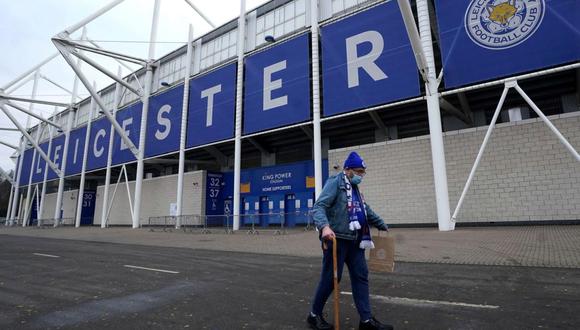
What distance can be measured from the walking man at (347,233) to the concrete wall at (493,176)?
15483 mm

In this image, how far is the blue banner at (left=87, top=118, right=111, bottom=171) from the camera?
37.0 meters

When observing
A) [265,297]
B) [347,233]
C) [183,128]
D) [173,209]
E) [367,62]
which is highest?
[367,62]

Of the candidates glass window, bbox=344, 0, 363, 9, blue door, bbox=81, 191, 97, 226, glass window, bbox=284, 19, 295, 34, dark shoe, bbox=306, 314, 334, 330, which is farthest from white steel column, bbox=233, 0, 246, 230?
blue door, bbox=81, 191, 97, 226

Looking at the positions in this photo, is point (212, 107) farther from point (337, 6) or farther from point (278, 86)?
point (337, 6)

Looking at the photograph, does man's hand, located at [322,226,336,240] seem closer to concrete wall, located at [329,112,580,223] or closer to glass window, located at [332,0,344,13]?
concrete wall, located at [329,112,580,223]

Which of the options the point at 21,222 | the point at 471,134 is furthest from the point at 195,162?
the point at 21,222

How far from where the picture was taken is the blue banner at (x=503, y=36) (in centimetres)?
1347

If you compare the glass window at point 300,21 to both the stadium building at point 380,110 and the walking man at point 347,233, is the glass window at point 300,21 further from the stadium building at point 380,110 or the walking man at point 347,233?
the walking man at point 347,233

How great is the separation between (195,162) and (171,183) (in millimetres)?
2950

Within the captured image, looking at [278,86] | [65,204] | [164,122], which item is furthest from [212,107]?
[65,204]

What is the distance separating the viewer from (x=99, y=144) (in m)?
38.0

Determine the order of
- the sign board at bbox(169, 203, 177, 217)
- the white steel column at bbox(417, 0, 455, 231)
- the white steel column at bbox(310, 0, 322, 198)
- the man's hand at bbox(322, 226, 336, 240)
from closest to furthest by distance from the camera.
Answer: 1. the man's hand at bbox(322, 226, 336, 240)
2. the white steel column at bbox(417, 0, 455, 231)
3. the white steel column at bbox(310, 0, 322, 198)
4. the sign board at bbox(169, 203, 177, 217)

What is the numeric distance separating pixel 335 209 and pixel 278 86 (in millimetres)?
19029

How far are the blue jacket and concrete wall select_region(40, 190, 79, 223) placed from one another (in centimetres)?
5067
